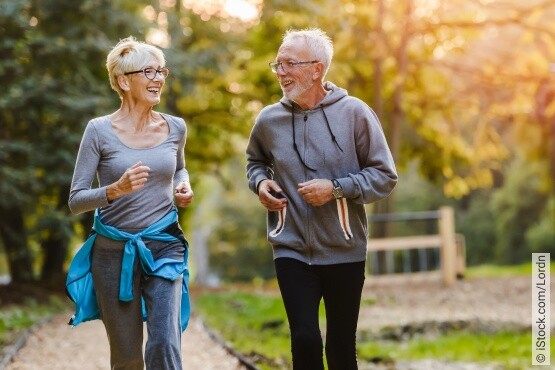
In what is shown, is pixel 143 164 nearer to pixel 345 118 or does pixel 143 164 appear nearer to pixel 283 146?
pixel 283 146

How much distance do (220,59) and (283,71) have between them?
527 inches

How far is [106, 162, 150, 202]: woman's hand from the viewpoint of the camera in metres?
4.51

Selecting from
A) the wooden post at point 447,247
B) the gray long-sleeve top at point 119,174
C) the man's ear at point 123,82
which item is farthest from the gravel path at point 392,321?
the man's ear at point 123,82

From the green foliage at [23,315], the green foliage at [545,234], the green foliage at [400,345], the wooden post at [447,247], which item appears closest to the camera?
the green foliage at [400,345]

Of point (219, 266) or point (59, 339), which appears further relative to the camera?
point (219, 266)

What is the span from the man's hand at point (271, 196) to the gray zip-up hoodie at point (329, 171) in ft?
0.15

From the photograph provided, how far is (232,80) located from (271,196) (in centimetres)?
1656

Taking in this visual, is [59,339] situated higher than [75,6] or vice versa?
[75,6]

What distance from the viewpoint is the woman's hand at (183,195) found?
16.0ft

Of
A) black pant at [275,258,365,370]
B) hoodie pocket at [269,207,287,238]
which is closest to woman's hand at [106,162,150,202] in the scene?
hoodie pocket at [269,207,287,238]

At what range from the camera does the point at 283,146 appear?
5.00 m

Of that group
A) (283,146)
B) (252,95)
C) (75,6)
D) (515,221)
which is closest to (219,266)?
(515,221)

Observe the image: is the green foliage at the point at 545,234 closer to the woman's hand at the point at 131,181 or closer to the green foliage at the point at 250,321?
the green foliage at the point at 250,321

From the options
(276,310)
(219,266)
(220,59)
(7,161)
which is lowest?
(219,266)
